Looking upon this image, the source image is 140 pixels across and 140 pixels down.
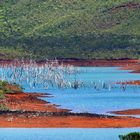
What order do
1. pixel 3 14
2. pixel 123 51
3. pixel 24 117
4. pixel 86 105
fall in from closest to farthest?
1. pixel 24 117
2. pixel 86 105
3. pixel 123 51
4. pixel 3 14

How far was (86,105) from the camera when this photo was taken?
60.4 m

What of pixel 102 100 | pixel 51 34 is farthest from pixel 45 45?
pixel 102 100

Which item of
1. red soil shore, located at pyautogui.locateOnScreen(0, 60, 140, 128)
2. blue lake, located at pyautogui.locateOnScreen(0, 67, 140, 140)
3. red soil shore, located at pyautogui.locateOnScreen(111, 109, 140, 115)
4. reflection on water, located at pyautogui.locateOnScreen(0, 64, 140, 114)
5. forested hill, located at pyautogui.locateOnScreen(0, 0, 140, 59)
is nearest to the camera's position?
blue lake, located at pyautogui.locateOnScreen(0, 67, 140, 140)

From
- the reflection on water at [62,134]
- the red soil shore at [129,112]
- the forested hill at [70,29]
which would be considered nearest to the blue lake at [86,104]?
the reflection on water at [62,134]

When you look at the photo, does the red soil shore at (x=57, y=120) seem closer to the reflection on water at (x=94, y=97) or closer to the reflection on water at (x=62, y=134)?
the reflection on water at (x=62, y=134)

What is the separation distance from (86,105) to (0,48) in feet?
287

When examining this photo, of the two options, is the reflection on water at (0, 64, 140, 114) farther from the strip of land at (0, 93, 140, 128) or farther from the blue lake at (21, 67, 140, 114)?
A: the strip of land at (0, 93, 140, 128)

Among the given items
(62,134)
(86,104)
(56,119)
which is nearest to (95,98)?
(86,104)

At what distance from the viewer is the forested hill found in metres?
143

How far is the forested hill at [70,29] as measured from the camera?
470ft

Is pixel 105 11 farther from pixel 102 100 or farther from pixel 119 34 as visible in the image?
pixel 102 100

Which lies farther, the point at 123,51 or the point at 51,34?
the point at 51,34

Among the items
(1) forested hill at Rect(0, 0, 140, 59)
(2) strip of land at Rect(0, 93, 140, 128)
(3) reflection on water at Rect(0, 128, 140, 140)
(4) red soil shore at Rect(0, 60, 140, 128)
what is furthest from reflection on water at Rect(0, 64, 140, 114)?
(1) forested hill at Rect(0, 0, 140, 59)

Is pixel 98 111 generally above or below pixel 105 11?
below
